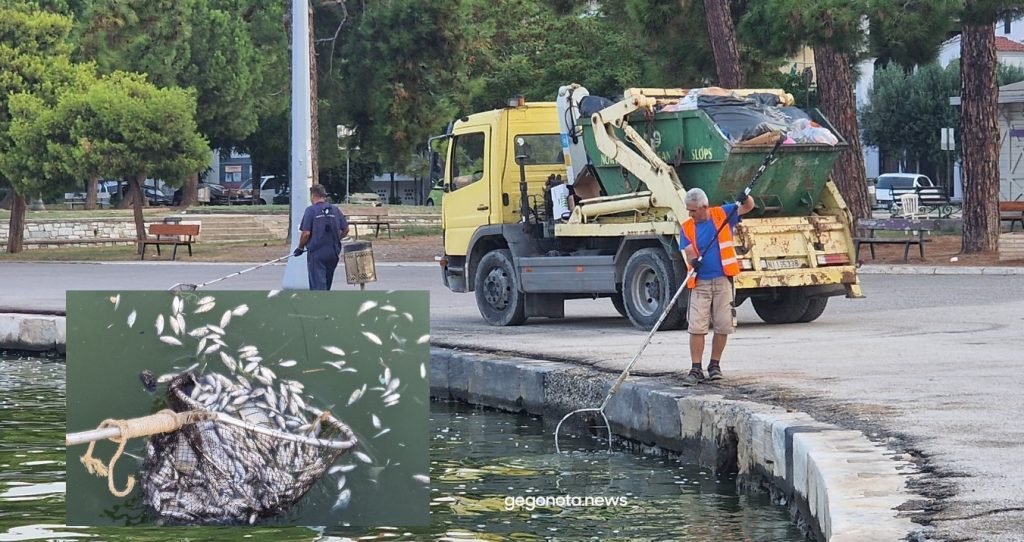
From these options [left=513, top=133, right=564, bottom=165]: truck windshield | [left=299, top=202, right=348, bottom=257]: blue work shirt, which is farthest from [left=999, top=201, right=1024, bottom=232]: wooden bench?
[left=299, top=202, right=348, bottom=257]: blue work shirt

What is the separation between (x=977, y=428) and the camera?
10.0m

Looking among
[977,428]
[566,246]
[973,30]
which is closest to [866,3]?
[973,30]

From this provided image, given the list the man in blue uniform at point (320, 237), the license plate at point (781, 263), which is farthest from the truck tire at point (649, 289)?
the man in blue uniform at point (320, 237)

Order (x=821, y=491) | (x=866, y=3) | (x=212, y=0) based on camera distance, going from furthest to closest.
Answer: (x=212, y=0) → (x=866, y=3) → (x=821, y=491)

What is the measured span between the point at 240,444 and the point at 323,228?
11.9 m

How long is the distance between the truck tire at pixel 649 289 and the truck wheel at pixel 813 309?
67.0 inches

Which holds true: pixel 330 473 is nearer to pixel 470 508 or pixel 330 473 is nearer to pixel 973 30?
pixel 470 508

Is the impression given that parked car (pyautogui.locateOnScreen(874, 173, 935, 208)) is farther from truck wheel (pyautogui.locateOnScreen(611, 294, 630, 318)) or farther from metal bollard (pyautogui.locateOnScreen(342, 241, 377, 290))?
metal bollard (pyautogui.locateOnScreen(342, 241, 377, 290))

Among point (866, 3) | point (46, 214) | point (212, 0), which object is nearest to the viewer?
point (866, 3)

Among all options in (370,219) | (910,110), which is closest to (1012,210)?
(370,219)

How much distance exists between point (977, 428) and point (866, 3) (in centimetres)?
1744

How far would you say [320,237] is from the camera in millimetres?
19219

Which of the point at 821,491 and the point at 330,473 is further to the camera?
the point at 821,491

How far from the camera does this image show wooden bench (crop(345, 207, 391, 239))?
45716mm
